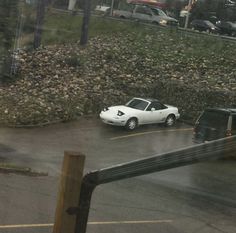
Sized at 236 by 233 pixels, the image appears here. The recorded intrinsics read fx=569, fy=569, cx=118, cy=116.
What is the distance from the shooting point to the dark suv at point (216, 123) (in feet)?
3.40

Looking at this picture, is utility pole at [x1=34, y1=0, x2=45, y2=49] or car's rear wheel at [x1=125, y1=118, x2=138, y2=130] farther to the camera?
utility pole at [x1=34, y1=0, x2=45, y2=49]

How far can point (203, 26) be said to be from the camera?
42.1 inches

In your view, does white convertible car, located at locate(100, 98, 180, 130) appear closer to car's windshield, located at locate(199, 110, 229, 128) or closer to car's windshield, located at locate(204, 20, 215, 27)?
car's windshield, located at locate(199, 110, 229, 128)

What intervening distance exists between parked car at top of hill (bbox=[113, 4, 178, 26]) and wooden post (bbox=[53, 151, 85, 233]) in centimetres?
32

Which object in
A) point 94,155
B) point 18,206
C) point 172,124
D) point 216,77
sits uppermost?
point 216,77

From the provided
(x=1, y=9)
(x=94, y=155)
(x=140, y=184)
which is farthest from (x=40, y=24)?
(x=140, y=184)

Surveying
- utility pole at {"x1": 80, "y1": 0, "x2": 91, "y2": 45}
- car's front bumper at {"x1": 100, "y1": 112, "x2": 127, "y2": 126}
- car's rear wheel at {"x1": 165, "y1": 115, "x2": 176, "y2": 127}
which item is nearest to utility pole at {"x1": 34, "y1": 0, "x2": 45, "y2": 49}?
utility pole at {"x1": 80, "y1": 0, "x2": 91, "y2": 45}

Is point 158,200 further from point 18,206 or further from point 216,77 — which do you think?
point 18,206

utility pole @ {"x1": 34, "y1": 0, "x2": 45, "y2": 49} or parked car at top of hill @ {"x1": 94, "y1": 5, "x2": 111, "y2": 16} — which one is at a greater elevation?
parked car at top of hill @ {"x1": 94, "y1": 5, "x2": 111, "y2": 16}

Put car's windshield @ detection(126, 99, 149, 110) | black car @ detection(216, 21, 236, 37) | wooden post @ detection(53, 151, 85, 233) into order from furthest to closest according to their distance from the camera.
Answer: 1. wooden post @ detection(53, 151, 85, 233)
2. car's windshield @ detection(126, 99, 149, 110)
3. black car @ detection(216, 21, 236, 37)

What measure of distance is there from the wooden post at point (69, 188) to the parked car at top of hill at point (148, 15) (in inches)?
12.5

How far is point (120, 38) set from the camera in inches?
47.6

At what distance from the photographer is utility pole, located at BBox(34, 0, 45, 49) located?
4.21 feet

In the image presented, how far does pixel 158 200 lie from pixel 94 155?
223 mm
